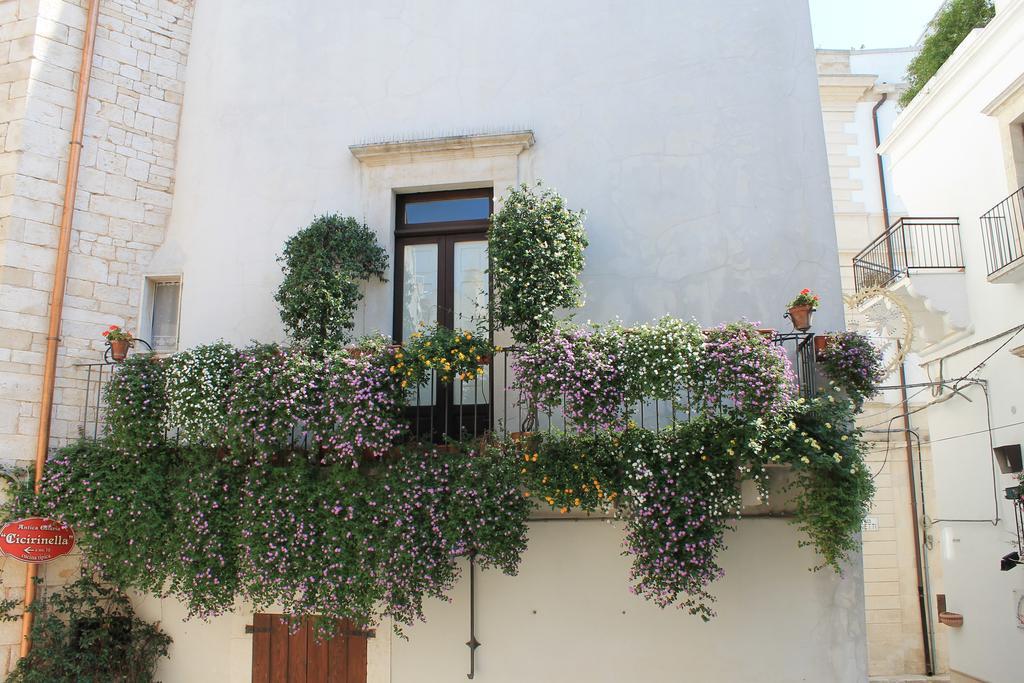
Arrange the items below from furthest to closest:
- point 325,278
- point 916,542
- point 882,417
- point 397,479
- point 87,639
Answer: point 882,417
point 916,542
point 325,278
point 87,639
point 397,479

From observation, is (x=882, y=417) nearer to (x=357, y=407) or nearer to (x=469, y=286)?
(x=469, y=286)

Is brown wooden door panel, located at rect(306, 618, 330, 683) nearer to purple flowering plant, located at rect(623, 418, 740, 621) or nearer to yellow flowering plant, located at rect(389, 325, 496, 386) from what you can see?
yellow flowering plant, located at rect(389, 325, 496, 386)

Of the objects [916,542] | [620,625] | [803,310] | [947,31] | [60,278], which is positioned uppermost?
[947,31]

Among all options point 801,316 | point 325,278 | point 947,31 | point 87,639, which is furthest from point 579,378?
point 947,31

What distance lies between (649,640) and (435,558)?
1.92 metres

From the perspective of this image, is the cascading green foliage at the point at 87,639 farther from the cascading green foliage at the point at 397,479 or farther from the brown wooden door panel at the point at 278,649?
the brown wooden door panel at the point at 278,649

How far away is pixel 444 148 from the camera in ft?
27.3

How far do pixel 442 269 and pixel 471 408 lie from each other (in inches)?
56.1

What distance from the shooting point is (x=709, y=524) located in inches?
250

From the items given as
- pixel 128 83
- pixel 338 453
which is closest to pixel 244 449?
pixel 338 453

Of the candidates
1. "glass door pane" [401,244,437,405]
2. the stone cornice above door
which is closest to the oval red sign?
"glass door pane" [401,244,437,405]

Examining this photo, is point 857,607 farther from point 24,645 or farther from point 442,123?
point 24,645

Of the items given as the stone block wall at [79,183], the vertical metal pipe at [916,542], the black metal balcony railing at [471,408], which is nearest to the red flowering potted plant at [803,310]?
the black metal balcony railing at [471,408]

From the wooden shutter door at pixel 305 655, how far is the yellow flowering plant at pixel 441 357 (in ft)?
7.77
